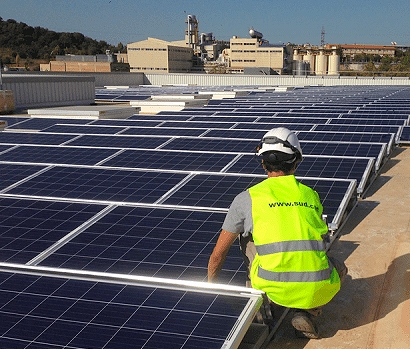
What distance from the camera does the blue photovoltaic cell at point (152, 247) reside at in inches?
215

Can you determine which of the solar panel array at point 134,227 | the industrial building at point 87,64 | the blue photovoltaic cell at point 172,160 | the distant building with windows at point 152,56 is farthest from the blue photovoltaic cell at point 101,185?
the distant building with windows at point 152,56

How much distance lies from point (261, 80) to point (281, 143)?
54142mm

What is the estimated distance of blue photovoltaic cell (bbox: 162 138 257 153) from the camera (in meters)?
13.2

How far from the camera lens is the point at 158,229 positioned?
6672 mm

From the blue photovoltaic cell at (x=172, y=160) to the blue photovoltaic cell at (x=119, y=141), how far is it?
1.51m

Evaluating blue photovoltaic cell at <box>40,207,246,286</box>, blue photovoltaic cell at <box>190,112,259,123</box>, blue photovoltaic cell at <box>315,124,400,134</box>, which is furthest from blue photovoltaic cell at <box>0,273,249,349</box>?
blue photovoltaic cell at <box>190,112,259,123</box>

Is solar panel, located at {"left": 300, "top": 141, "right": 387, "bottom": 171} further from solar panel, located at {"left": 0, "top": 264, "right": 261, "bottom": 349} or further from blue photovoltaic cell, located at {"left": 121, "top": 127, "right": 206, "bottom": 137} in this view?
solar panel, located at {"left": 0, "top": 264, "right": 261, "bottom": 349}

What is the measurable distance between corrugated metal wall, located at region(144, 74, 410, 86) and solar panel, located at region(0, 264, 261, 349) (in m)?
54.2

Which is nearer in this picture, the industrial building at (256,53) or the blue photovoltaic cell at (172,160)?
the blue photovoltaic cell at (172,160)

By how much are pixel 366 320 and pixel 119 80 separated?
53353 mm

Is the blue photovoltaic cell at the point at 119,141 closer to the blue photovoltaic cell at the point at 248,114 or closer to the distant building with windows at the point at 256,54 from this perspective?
the blue photovoltaic cell at the point at 248,114

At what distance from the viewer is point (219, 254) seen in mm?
5074

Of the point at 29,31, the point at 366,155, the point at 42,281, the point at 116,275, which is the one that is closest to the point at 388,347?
the point at 116,275

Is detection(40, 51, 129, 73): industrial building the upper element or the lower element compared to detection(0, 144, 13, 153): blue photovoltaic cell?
upper
